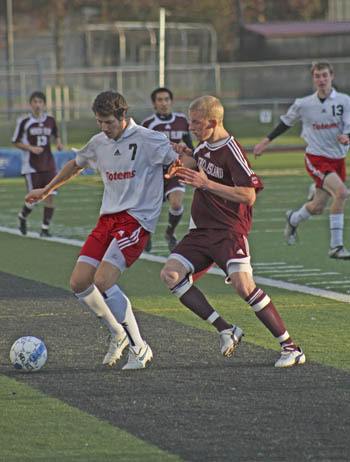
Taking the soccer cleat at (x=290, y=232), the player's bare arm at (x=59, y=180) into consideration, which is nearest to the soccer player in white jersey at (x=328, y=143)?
the soccer cleat at (x=290, y=232)

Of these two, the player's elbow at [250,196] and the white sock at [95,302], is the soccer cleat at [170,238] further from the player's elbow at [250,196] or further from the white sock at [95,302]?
the player's elbow at [250,196]

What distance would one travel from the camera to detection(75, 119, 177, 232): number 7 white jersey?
9.80 meters

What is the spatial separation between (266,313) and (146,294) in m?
3.93

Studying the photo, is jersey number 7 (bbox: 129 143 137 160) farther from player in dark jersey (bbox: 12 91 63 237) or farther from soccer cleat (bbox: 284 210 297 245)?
player in dark jersey (bbox: 12 91 63 237)

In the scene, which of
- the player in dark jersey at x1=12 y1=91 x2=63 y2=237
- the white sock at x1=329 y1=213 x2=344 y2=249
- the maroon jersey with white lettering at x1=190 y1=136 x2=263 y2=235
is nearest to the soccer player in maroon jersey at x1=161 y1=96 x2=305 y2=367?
the maroon jersey with white lettering at x1=190 y1=136 x2=263 y2=235

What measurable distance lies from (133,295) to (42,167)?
7.53 metres

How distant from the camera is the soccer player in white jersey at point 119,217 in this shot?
31.6 feet

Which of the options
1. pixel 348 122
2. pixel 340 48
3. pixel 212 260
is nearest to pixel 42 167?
pixel 348 122

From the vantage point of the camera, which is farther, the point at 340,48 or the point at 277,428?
the point at 340,48

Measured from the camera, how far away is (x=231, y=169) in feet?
31.2

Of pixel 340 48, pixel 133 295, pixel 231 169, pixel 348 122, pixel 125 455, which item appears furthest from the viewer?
pixel 340 48

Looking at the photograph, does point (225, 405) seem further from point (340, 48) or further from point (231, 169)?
point (340, 48)

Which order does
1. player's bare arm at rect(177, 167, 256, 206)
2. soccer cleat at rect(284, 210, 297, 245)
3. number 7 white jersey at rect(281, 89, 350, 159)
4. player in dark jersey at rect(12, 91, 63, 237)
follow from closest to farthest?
player's bare arm at rect(177, 167, 256, 206)
number 7 white jersey at rect(281, 89, 350, 159)
soccer cleat at rect(284, 210, 297, 245)
player in dark jersey at rect(12, 91, 63, 237)

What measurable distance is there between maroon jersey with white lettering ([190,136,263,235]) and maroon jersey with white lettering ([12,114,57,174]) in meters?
10.9
